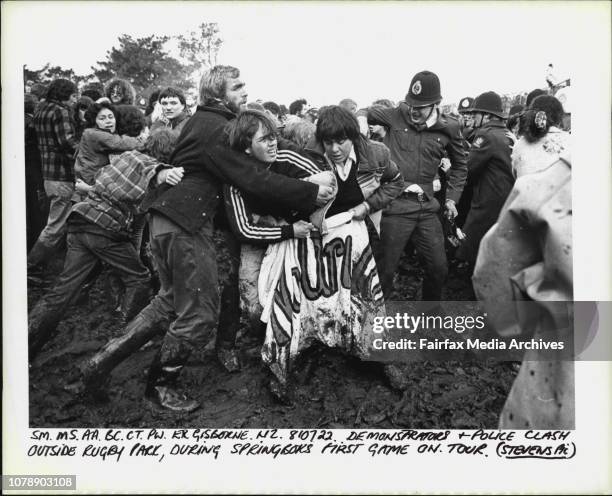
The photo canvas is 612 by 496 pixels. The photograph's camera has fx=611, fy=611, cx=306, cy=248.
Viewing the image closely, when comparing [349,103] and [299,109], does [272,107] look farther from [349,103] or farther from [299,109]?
[349,103]

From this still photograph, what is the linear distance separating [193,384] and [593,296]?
2.28 m

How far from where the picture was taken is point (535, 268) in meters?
2.12

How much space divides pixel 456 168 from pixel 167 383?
2.37 metres

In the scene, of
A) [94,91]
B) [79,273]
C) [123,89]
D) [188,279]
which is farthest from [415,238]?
[94,91]

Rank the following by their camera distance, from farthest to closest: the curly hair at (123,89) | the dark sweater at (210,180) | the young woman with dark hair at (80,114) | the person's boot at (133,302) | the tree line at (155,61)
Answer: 1. the young woman with dark hair at (80,114)
2. the curly hair at (123,89)
3. the person's boot at (133,302)
4. the tree line at (155,61)
5. the dark sweater at (210,180)

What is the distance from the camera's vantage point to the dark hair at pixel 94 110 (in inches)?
155

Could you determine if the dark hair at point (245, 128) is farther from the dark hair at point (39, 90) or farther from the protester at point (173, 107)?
the dark hair at point (39, 90)

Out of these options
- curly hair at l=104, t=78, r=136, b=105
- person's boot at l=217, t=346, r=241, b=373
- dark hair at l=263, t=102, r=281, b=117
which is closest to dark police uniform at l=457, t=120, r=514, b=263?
dark hair at l=263, t=102, r=281, b=117

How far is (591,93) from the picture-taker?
3438 mm

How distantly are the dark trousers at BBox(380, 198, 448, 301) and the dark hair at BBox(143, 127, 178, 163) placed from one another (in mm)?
1414

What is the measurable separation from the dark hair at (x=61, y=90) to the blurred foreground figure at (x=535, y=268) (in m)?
2.86

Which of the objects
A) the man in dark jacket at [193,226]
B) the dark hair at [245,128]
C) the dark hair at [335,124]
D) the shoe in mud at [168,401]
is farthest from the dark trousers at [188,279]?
the dark hair at [335,124]

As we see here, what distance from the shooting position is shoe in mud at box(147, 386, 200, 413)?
344cm

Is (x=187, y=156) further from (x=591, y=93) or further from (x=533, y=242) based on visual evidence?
(x=591, y=93)
